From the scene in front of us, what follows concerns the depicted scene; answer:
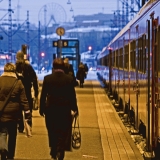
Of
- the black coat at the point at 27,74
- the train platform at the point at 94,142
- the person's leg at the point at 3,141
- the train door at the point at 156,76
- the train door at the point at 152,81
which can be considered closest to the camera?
the train door at the point at 156,76

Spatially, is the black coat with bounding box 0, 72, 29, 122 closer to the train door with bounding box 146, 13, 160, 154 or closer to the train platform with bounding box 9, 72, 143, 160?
the train platform with bounding box 9, 72, 143, 160

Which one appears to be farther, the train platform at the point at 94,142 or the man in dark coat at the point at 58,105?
the train platform at the point at 94,142

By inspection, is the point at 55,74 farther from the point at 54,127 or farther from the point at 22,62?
the point at 22,62

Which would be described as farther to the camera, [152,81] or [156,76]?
[152,81]

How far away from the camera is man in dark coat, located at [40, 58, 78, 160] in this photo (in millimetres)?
10172

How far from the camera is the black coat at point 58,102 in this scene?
1017cm

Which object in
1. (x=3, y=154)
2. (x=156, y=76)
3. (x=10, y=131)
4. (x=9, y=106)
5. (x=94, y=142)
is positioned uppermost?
(x=156, y=76)

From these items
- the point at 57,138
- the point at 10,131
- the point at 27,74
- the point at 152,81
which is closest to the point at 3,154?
the point at 10,131

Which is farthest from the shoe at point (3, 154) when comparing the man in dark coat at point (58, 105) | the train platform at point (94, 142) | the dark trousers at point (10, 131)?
the train platform at point (94, 142)

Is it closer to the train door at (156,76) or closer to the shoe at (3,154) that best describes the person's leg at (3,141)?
the shoe at (3,154)

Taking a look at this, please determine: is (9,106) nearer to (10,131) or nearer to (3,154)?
(10,131)

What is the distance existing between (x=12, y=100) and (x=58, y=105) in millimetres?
743

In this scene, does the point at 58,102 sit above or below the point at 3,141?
above

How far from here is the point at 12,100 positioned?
1027 centimetres
